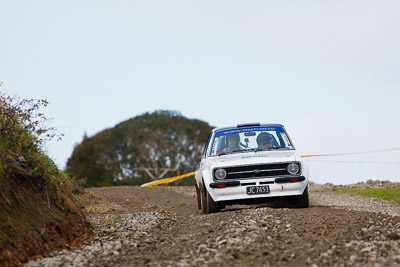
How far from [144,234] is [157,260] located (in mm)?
2929

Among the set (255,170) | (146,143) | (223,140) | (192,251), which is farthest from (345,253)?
(146,143)

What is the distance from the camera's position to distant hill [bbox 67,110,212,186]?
37719mm

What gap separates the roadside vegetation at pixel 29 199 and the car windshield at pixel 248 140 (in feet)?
12.7

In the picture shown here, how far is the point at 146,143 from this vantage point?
125ft

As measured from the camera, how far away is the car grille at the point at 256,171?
12641mm

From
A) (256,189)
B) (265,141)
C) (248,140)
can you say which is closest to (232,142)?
(248,140)

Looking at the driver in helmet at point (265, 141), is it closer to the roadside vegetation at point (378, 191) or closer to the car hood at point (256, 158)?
the car hood at point (256, 158)

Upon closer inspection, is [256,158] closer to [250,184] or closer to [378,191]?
[250,184]

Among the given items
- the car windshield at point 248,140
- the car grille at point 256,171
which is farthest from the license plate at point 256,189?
the car windshield at point 248,140

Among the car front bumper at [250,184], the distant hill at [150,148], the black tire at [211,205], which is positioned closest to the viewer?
the car front bumper at [250,184]

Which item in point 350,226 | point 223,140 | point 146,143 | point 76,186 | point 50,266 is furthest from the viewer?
point 146,143

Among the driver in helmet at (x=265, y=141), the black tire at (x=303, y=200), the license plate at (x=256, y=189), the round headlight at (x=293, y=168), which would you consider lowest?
the black tire at (x=303, y=200)

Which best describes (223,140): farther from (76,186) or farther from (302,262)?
(76,186)

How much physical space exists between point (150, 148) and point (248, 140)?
79.9 feet
